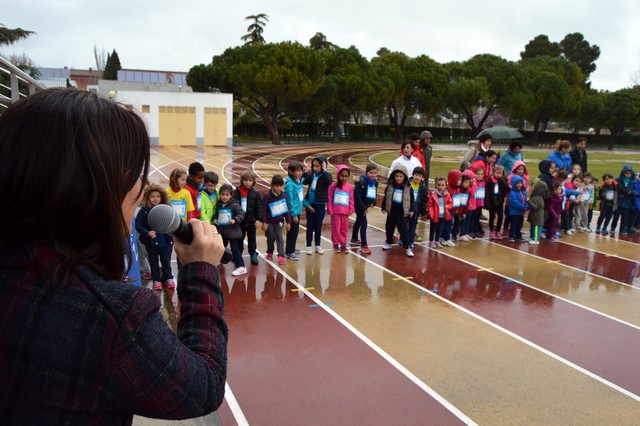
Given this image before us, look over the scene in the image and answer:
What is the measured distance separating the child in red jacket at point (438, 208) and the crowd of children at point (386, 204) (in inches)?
0.8

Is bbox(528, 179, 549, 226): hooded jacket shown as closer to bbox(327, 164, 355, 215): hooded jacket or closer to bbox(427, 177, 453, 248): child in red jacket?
bbox(427, 177, 453, 248): child in red jacket

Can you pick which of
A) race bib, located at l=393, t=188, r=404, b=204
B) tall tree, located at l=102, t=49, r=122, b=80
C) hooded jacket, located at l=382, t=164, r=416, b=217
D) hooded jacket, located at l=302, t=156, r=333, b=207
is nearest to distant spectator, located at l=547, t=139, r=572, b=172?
hooded jacket, located at l=382, t=164, r=416, b=217

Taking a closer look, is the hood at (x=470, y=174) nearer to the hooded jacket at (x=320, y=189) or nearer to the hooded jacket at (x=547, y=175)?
the hooded jacket at (x=547, y=175)

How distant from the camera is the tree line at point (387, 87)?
125 feet

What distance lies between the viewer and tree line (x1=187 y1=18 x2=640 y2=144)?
38.0m

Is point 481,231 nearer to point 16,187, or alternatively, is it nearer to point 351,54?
point 16,187

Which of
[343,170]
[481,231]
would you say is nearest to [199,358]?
[343,170]

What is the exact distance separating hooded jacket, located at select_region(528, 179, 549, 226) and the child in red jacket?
A: 202cm

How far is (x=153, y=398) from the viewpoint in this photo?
1.13 m

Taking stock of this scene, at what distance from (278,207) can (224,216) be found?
3.43 feet

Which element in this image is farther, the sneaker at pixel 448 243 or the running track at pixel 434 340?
the sneaker at pixel 448 243

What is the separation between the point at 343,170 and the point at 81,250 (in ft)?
26.1

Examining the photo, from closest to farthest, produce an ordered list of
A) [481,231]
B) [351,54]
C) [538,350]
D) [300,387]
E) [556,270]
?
[300,387] → [538,350] → [556,270] → [481,231] → [351,54]

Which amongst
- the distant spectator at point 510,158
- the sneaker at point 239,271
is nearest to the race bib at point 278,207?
the sneaker at point 239,271
